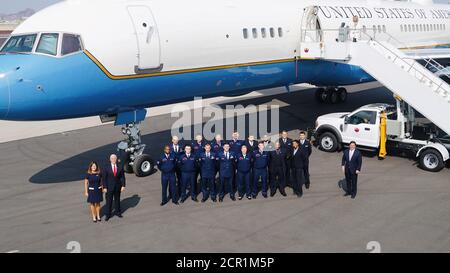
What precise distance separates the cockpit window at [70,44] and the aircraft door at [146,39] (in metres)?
1.53

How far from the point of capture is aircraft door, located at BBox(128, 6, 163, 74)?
12344 millimetres

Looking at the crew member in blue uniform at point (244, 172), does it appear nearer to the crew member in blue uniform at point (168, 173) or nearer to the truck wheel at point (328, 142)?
the crew member in blue uniform at point (168, 173)

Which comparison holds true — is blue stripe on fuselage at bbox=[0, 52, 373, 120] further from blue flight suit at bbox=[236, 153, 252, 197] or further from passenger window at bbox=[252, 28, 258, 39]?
blue flight suit at bbox=[236, 153, 252, 197]

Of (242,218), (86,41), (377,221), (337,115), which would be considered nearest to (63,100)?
(86,41)

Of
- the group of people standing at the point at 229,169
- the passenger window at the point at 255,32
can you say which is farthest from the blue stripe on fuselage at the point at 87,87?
the group of people standing at the point at 229,169

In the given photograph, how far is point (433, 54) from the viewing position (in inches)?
739

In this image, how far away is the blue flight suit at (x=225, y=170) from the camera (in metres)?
11.9

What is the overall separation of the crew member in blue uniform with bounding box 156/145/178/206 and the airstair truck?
6.64 meters

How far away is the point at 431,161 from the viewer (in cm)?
1402

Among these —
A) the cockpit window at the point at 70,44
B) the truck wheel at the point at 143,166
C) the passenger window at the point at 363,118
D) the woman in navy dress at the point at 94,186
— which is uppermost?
the cockpit window at the point at 70,44

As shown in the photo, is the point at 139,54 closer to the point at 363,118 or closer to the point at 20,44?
the point at 20,44

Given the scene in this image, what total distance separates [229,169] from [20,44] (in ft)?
20.3
